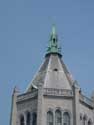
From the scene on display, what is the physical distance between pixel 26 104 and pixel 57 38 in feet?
45.9

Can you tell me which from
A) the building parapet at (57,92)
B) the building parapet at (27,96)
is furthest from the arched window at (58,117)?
the building parapet at (27,96)

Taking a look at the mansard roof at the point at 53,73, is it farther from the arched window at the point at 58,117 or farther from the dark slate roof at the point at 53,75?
the arched window at the point at 58,117

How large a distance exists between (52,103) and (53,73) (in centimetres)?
600

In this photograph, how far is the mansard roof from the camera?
67562 millimetres

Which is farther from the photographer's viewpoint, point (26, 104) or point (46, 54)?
point (46, 54)

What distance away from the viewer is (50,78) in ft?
225

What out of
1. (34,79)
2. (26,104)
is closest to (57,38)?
(34,79)

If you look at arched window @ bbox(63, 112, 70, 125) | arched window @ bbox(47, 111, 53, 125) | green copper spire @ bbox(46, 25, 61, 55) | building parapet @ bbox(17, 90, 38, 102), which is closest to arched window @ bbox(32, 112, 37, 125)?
arched window @ bbox(47, 111, 53, 125)

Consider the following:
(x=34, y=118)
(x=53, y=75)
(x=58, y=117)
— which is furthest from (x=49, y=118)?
(x=53, y=75)

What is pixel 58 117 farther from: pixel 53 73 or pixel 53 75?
pixel 53 73

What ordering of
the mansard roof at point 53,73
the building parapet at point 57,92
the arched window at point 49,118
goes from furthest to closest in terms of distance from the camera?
the mansard roof at point 53,73 < the building parapet at point 57,92 < the arched window at point 49,118

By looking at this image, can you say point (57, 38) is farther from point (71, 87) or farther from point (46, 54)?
point (71, 87)

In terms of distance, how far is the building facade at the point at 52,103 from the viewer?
211ft

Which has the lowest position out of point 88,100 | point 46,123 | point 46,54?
point 46,123
